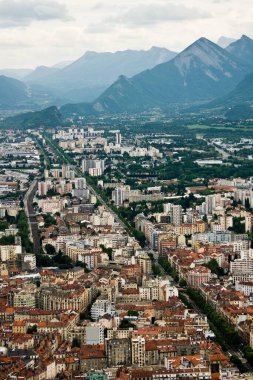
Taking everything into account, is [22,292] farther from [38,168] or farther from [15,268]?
[38,168]

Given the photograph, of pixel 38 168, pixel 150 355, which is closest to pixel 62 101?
pixel 38 168

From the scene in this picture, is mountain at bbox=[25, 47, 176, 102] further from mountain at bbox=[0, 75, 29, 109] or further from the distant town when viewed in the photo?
the distant town

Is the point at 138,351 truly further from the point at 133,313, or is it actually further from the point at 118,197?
the point at 118,197

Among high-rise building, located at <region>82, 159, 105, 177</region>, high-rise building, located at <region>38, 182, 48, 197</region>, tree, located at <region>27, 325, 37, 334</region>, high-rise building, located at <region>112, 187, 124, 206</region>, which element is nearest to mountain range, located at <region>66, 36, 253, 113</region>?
high-rise building, located at <region>82, 159, 105, 177</region>

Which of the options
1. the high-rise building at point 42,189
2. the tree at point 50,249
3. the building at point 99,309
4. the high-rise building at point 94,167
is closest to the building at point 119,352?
the building at point 99,309

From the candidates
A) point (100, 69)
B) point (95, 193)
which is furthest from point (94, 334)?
point (100, 69)
